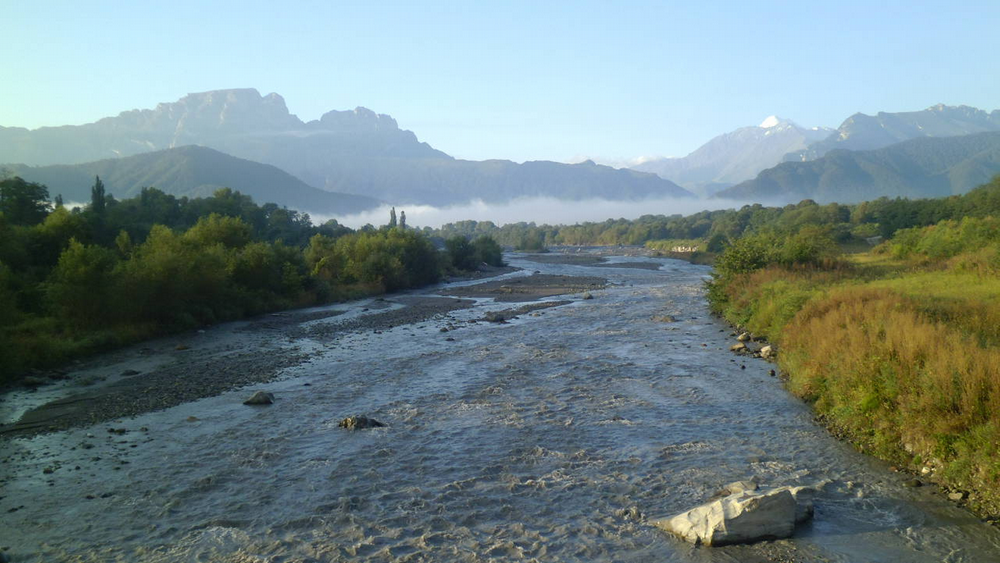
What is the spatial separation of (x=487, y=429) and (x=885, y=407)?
29.9ft

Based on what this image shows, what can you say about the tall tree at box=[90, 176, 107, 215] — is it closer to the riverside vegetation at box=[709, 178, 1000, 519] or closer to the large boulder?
the riverside vegetation at box=[709, 178, 1000, 519]

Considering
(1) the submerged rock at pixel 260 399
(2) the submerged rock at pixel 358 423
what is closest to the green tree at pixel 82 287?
(1) the submerged rock at pixel 260 399

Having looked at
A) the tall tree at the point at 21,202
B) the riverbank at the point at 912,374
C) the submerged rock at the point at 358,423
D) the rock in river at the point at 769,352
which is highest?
the tall tree at the point at 21,202

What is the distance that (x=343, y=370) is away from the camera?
23.2 metres

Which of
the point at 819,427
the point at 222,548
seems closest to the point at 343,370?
the point at 222,548

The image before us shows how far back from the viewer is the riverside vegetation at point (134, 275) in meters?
26.3

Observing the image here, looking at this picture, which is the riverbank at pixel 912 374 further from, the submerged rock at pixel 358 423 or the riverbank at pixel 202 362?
the riverbank at pixel 202 362

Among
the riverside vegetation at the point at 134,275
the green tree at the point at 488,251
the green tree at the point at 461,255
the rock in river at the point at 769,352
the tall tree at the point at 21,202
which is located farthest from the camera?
the green tree at the point at 488,251

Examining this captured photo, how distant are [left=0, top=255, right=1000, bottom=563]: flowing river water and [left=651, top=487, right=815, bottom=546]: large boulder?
207 millimetres

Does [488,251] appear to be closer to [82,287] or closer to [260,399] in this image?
[82,287]

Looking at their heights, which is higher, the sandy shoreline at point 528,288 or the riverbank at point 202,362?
the riverbank at point 202,362

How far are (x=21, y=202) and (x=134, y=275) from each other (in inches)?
849

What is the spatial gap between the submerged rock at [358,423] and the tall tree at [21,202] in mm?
39820

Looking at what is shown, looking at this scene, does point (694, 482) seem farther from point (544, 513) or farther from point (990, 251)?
point (990, 251)
